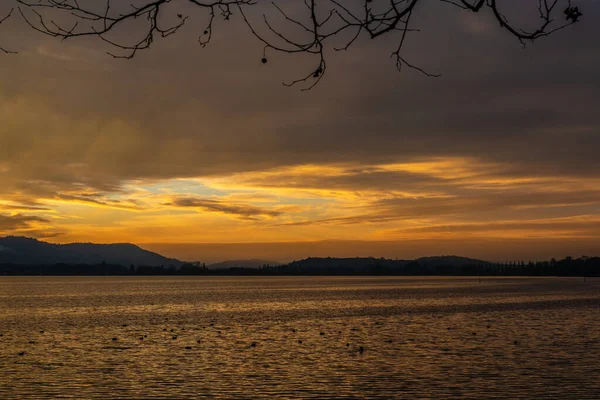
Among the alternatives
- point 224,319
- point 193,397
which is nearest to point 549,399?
point 193,397

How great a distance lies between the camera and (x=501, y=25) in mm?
6441

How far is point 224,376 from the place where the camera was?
44312 millimetres

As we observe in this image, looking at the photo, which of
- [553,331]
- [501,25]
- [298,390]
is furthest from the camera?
[553,331]

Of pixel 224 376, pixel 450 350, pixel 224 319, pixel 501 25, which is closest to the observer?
pixel 501 25

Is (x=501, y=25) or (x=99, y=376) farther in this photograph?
(x=99, y=376)

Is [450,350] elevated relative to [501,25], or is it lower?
lower

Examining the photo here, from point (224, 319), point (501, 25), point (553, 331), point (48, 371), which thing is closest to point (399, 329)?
point (553, 331)

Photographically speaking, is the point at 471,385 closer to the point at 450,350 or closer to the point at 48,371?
the point at 450,350

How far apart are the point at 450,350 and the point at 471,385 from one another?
16.9 m

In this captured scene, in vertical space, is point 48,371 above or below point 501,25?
below

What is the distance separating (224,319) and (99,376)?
177 feet

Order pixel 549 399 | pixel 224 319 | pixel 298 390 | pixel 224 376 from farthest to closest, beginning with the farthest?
1. pixel 224 319
2. pixel 224 376
3. pixel 298 390
4. pixel 549 399

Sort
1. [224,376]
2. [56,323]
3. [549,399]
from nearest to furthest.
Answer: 1. [549,399]
2. [224,376]
3. [56,323]

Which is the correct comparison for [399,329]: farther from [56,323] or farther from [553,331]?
[56,323]
